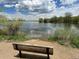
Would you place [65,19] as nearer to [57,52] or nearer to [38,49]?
[57,52]

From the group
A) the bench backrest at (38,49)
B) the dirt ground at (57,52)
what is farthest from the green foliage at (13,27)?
the bench backrest at (38,49)

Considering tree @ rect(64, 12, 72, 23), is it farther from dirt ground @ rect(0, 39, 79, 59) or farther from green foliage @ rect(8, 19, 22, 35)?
green foliage @ rect(8, 19, 22, 35)

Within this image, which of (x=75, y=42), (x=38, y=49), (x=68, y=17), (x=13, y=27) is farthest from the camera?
(x=13, y=27)

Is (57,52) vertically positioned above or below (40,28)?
below

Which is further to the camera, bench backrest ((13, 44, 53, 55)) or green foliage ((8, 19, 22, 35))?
green foliage ((8, 19, 22, 35))

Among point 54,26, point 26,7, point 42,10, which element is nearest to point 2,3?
point 26,7

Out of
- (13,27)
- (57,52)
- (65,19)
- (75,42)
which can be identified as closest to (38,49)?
(57,52)

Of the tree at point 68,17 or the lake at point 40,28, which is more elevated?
the tree at point 68,17

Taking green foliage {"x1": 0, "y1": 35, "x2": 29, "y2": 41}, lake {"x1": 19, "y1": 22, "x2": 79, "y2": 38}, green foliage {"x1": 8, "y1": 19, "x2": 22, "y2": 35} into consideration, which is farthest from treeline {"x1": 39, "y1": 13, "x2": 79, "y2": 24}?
green foliage {"x1": 8, "y1": 19, "x2": 22, "y2": 35}

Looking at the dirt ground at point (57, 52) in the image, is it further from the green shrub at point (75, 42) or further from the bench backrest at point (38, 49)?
the bench backrest at point (38, 49)

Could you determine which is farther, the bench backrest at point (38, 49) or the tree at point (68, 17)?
the tree at point (68, 17)

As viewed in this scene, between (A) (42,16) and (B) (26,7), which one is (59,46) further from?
(B) (26,7)

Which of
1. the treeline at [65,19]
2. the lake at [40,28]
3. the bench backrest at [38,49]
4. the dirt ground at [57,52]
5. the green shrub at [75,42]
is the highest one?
the treeline at [65,19]

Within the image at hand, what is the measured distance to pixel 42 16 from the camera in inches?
398
